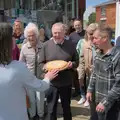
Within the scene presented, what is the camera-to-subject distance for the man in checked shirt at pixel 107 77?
358 centimetres

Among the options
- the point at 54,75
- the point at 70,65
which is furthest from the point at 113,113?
the point at 70,65

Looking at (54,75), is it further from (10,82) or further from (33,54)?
(33,54)

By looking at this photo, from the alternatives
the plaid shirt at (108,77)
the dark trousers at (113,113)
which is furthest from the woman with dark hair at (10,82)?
the dark trousers at (113,113)

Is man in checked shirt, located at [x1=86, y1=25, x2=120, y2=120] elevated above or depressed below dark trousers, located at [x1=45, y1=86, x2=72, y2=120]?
above

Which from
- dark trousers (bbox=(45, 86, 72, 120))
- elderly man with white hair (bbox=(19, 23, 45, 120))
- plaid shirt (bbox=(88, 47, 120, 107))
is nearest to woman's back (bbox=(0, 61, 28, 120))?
plaid shirt (bbox=(88, 47, 120, 107))

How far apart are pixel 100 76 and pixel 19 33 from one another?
2753 mm

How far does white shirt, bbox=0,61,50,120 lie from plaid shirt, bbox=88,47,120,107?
3.40 ft

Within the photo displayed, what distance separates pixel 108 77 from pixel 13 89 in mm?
1238

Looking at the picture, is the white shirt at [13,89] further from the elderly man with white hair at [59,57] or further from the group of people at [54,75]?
the elderly man with white hair at [59,57]

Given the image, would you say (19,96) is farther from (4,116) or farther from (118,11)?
(118,11)

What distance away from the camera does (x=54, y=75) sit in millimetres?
3244

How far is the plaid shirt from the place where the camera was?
141 inches

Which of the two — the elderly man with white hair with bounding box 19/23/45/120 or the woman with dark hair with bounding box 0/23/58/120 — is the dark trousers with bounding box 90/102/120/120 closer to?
the woman with dark hair with bounding box 0/23/58/120

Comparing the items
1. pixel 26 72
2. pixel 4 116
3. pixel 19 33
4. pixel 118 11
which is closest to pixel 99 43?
pixel 26 72
